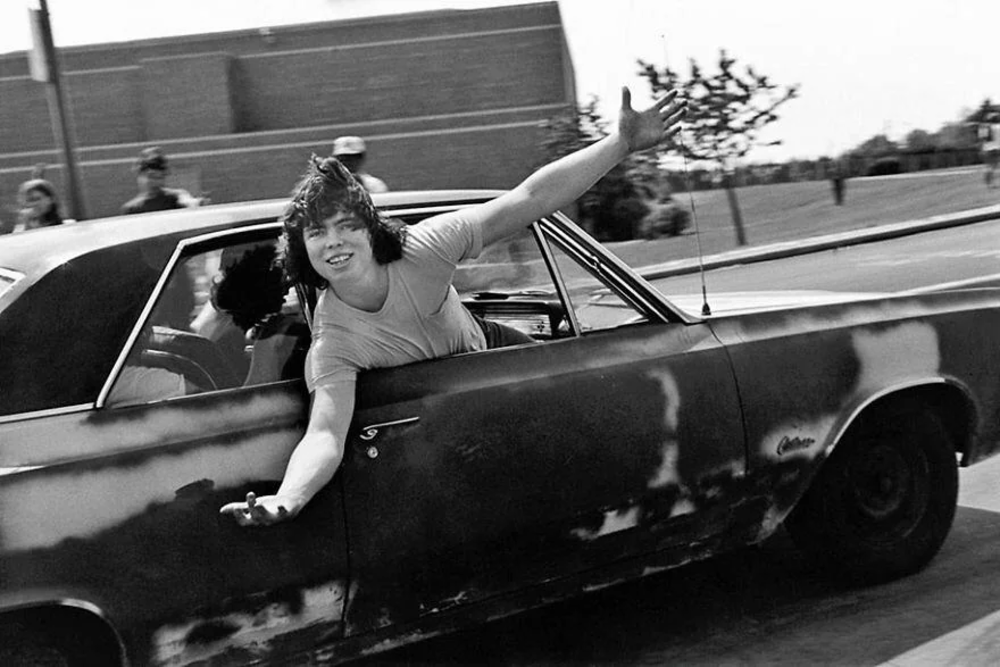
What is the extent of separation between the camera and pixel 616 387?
349 centimetres

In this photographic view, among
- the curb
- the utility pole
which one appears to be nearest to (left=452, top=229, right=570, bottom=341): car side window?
the utility pole

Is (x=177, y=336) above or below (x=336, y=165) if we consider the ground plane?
below

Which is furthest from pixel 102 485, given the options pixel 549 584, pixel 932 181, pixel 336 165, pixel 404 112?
pixel 404 112

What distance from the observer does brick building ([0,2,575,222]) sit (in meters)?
45.0

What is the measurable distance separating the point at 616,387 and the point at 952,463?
55.9 inches

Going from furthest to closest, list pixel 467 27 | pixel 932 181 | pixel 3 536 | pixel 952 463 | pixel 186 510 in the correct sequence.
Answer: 1. pixel 467 27
2. pixel 932 181
3. pixel 952 463
4. pixel 186 510
5. pixel 3 536

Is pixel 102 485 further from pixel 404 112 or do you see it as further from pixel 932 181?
pixel 404 112

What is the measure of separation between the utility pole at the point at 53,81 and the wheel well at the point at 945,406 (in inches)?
299

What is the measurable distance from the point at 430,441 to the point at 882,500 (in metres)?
1.77

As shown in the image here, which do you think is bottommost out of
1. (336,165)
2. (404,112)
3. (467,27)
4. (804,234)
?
(804,234)

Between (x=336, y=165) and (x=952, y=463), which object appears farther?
(x=952, y=463)

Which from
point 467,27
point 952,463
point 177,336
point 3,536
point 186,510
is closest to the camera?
point 3,536

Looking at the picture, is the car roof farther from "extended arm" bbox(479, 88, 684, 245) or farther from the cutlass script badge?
the cutlass script badge

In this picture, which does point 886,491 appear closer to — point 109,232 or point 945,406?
point 945,406
